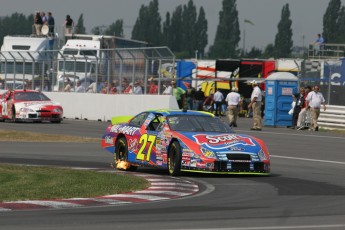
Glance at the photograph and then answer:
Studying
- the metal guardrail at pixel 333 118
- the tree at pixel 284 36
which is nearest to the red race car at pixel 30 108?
the metal guardrail at pixel 333 118

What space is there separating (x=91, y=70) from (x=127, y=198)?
31.0 metres

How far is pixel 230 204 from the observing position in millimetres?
13648

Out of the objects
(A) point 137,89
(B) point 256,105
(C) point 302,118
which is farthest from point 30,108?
(C) point 302,118

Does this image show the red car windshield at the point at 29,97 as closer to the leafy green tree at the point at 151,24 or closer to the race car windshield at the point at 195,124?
the race car windshield at the point at 195,124

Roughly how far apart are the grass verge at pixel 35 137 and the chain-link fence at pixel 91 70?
31.6 feet

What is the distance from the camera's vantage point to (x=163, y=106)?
131 ft

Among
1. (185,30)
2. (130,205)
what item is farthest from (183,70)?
(185,30)

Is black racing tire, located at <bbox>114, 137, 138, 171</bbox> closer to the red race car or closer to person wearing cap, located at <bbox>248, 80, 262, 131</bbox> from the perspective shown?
person wearing cap, located at <bbox>248, 80, 262, 131</bbox>

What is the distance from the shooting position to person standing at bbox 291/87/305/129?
124 feet

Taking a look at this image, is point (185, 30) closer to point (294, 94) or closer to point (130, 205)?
point (294, 94)

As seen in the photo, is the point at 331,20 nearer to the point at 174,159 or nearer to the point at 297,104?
the point at 297,104

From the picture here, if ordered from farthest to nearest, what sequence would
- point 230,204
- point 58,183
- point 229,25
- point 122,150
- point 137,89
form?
1. point 229,25
2. point 137,89
3. point 122,150
4. point 58,183
5. point 230,204

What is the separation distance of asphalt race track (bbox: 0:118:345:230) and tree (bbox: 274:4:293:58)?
104 meters

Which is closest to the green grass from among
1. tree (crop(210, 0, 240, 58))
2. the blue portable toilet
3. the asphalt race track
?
the asphalt race track
